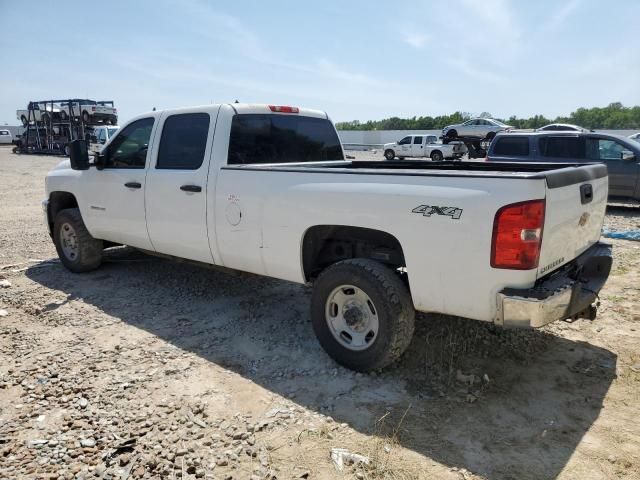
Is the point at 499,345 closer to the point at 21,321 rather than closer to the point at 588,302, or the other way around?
the point at 588,302

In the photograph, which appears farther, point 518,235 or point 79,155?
point 79,155

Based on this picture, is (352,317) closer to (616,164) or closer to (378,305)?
(378,305)

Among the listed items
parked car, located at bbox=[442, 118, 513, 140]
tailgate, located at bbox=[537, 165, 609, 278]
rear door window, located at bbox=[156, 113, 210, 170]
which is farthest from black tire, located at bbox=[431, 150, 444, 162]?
tailgate, located at bbox=[537, 165, 609, 278]

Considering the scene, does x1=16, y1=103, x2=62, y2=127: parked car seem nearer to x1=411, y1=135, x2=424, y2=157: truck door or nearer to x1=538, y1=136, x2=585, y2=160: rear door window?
x1=411, y1=135, x2=424, y2=157: truck door

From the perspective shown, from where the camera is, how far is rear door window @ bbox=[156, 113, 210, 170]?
4441 millimetres

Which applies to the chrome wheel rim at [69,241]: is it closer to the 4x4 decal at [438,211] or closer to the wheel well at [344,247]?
the wheel well at [344,247]

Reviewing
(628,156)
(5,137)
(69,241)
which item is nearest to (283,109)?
(69,241)

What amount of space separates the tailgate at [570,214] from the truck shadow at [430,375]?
91 centimetres

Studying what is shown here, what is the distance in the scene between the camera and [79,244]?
5.83m

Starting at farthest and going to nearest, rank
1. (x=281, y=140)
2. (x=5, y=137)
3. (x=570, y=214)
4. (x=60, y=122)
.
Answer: (x=5, y=137) → (x=60, y=122) → (x=281, y=140) → (x=570, y=214)

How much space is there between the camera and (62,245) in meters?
6.15

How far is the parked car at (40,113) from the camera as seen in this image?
31.1 metres

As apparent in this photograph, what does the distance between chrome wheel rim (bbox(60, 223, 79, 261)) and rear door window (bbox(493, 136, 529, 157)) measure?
342 inches

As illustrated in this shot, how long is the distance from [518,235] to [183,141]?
324cm
